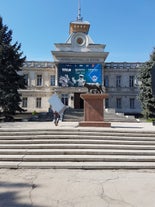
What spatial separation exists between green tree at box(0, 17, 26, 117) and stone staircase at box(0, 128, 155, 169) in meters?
18.7

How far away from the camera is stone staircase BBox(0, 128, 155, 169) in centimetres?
737

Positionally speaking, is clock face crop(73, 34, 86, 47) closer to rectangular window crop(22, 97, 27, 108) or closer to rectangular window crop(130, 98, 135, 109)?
rectangular window crop(130, 98, 135, 109)

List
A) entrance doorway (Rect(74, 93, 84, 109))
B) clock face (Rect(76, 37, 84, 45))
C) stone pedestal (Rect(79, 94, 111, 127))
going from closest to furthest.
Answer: stone pedestal (Rect(79, 94, 111, 127)) → entrance doorway (Rect(74, 93, 84, 109)) → clock face (Rect(76, 37, 84, 45))

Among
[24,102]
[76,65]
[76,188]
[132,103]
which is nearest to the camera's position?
[76,188]

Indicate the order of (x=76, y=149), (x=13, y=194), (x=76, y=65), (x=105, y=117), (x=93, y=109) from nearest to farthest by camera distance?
(x=13, y=194) → (x=76, y=149) → (x=93, y=109) → (x=105, y=117) → (x=76, y=65)

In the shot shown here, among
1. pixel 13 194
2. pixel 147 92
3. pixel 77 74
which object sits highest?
pixel 77 74

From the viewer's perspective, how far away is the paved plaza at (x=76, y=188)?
477 cm

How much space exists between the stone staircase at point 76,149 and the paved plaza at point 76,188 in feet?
1.16

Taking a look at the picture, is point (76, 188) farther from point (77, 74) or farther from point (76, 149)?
point (77, 74)

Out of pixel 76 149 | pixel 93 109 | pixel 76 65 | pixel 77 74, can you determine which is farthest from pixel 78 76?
pixel 76 149

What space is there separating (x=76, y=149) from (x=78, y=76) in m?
34.5

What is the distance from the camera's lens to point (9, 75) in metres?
29.6

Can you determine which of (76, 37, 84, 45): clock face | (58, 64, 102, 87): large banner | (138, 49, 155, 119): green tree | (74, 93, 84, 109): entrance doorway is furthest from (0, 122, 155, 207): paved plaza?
(76, 37, 84, 45): clock face

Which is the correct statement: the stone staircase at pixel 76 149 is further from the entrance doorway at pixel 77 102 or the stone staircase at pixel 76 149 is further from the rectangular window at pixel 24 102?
the rectangular window at pixel 24 102
